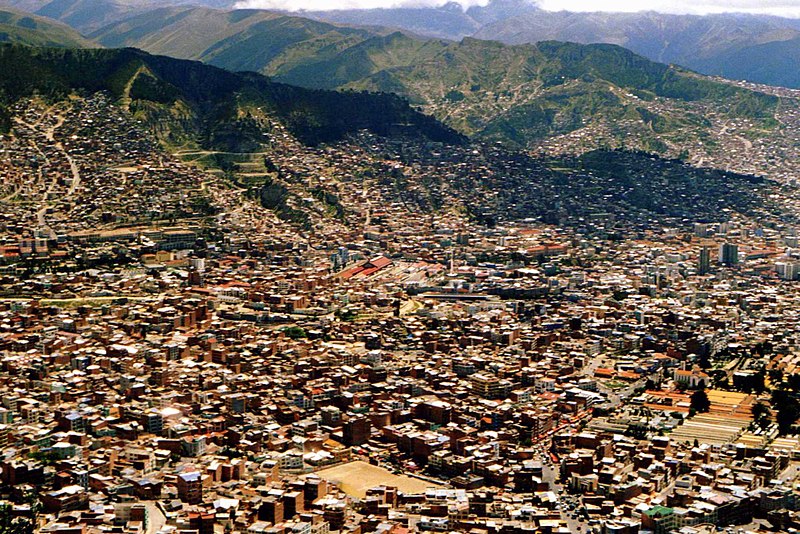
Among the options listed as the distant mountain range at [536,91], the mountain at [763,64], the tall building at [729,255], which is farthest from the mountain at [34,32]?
the mountain at [763,64]

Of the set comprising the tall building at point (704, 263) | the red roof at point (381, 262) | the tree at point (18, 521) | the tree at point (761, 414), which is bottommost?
the tree at point (18, 521)

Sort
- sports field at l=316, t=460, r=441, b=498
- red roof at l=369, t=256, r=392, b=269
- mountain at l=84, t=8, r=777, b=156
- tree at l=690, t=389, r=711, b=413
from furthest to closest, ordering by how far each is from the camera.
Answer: mountain at l=84, t=8, r=777, b=156 → red roof at l=369, t=256, r=392, b=269 → tree at l=690, t=389, r=711, b=413 → sports field at l=316, t=460, r=441, b=498

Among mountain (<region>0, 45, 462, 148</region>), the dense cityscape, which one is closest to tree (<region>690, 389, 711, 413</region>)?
the dense cityscape

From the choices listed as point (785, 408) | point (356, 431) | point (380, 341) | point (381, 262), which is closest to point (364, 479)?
point (356, 431)

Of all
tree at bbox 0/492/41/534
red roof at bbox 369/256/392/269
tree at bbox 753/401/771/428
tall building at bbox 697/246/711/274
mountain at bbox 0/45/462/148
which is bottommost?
tree at bbox 0/492/41/534

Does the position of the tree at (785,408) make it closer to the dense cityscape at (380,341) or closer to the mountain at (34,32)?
the dense cityscape at (380,341)

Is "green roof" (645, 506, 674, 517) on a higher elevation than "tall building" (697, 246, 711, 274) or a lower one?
lower

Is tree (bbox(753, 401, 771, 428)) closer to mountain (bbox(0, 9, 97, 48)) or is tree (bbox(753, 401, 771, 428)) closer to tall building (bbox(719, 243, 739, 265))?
tall building (bbox(719, 243, 739, 265))
